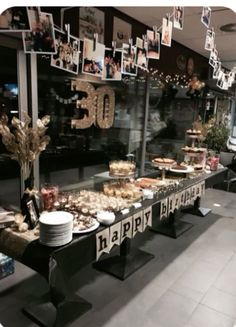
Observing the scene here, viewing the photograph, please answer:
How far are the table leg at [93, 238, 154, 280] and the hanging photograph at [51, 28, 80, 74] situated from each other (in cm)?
196

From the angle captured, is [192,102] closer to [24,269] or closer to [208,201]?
[208,201]

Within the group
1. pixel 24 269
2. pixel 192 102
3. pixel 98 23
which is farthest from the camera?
pixel 192 102

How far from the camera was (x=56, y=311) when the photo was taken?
2107 mm

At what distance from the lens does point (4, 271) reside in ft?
8.59

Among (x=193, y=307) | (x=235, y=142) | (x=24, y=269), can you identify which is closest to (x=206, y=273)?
(x=193, y=307)

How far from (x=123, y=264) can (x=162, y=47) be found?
3.57 metres

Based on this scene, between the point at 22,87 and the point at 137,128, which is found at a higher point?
the point at 22,87

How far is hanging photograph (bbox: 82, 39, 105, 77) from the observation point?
9.69 feet

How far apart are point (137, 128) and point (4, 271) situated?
10.4ft

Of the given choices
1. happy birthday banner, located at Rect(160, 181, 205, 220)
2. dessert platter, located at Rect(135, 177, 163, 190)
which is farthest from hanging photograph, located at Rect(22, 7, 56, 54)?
happy birthday banner, located at Rect(160, 181, 205, 220)

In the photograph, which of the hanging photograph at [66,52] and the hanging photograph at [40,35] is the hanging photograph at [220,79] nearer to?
the hanging photograph at [66,52]

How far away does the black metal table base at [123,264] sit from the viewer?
2.69 m

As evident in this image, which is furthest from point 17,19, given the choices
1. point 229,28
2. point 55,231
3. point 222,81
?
point 222,81

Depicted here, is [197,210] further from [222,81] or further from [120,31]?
[120,31]
